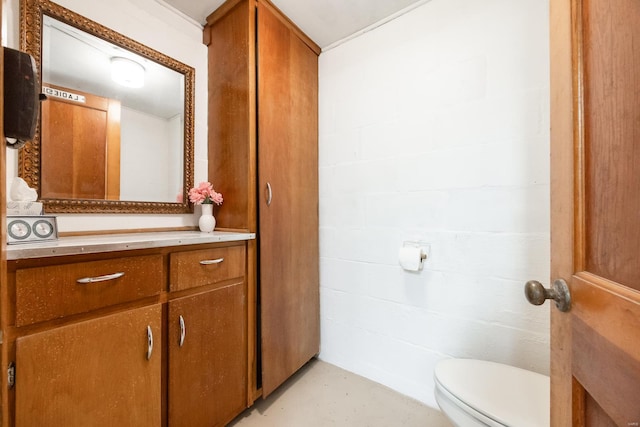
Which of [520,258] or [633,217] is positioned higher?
[633,217]

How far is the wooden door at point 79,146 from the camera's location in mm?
1069

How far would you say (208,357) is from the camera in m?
1.12

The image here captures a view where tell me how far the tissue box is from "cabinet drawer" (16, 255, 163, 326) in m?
0.39

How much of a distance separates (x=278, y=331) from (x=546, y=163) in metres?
1.60

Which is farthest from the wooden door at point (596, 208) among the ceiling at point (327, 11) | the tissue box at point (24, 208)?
the tissue box at point (24, 208)

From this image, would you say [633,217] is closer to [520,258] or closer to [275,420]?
[520,258]

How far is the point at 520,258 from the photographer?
1166 mm

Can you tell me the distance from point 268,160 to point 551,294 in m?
1.29

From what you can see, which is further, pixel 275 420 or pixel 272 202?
pixel 272 202

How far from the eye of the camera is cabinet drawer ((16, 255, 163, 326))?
695mm

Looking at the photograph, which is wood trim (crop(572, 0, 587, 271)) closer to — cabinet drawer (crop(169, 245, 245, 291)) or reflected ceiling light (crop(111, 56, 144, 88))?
cabinet drawer (crop(169, 245, 245, 291))

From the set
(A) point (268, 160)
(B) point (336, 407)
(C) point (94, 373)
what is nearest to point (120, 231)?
(C) point (94, 373)

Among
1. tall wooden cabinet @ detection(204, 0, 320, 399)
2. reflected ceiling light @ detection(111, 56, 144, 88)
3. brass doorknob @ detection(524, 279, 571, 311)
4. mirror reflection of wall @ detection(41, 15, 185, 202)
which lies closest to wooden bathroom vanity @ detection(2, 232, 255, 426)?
tall wooden cabinet @ detection(204, 0, 320, 399)

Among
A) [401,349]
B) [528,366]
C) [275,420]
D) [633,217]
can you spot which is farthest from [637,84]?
[275,420]
